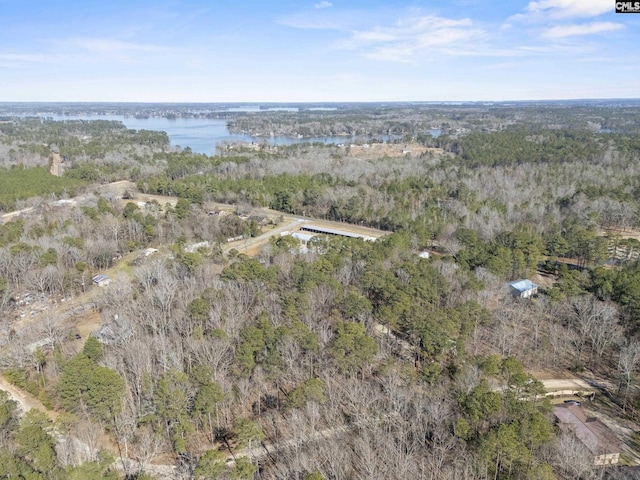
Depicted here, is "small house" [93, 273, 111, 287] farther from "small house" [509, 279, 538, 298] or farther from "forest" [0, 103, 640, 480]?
"small house" [509, 279, 538, 298]

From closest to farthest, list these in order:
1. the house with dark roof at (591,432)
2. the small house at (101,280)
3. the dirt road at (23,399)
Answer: the house with dark roof at (591,432) → the dirt road at (23,399) → the small house at (101,280)

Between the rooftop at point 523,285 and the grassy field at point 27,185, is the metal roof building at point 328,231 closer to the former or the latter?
the rooftop at point 523,285

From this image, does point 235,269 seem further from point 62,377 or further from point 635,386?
point 635,386

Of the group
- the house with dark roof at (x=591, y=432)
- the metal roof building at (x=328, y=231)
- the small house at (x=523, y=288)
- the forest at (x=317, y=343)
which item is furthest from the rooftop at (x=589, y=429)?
the metal roof building at (x=328, y=231)

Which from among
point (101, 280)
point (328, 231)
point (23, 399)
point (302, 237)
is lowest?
point (23, 399)

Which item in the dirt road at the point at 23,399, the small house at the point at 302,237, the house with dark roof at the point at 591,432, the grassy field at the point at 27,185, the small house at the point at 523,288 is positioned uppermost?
the grassy field at the point at 27,185

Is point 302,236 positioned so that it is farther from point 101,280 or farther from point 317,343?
point 317,343

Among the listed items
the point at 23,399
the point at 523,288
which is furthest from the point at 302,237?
the point at 23,399
